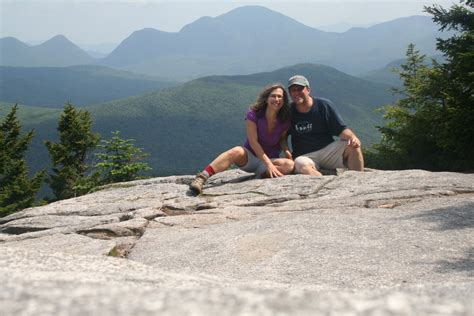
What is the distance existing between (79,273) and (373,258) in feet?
11.6

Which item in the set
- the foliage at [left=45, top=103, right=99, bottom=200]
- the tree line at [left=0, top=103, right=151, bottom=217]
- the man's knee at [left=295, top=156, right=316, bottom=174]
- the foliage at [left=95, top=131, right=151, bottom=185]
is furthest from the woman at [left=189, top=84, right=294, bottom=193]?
the foliage at [left=45, top=103, right=99, bottom=200]

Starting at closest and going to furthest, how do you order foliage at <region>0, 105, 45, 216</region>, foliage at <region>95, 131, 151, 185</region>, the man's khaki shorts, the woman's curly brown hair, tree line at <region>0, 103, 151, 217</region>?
1. the woman's curly brown hair
2. the man's khaki shorts
3. foliage at <region>95, 131, 151, 185</region>
4. tree line at <region>0, 103, 151, 217</region>
5. foliage at <region>0, 105, 45, 216</region>

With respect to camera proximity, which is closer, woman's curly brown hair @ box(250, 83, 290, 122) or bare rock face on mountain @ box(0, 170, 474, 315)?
bare rock face on mountain @ box(0, 170, 474, 315)

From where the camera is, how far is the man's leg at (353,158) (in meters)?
10.0

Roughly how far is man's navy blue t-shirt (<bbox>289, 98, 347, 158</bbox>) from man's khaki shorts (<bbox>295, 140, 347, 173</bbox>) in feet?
0.67

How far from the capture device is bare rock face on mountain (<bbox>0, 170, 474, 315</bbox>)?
1.66 m

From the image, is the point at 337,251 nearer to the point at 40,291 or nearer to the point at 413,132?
the point at 40,291

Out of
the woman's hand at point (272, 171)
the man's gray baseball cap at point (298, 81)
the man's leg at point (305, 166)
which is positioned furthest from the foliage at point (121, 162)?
the man's gray baseball cap at point (298, 81)

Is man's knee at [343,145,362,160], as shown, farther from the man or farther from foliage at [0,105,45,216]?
foliage at [0,105,45,216]

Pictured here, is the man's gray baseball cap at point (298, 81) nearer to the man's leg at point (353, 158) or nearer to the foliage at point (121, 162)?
the man's leg at point (353, 158)

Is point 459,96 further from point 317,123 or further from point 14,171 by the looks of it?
point 14,171

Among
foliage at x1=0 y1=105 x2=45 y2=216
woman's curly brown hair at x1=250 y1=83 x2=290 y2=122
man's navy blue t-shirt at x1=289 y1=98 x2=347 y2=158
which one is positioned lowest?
foliage at x1=0 y1=105 x2=45 y2=216

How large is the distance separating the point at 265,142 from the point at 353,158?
2054mm

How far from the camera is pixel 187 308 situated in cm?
157
